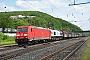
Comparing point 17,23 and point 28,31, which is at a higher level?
point 17,23

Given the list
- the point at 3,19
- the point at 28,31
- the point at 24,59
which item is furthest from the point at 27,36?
the point at 3,19

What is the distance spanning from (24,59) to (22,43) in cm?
1881

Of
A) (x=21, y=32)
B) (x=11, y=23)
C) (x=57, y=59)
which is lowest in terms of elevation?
(x=57, y=59)

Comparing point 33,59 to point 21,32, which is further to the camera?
point 21,32

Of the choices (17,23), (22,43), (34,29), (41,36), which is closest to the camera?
(22,43)

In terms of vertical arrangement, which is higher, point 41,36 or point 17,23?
point 17,23

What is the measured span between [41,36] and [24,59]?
92.1 ft

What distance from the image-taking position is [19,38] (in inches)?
1459

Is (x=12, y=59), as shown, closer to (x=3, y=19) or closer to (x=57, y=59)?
(x=57, y=59)

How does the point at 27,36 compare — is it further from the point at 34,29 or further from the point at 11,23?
the point at 11,23

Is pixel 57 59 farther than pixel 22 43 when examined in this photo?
No

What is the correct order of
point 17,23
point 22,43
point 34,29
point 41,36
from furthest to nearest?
point 17,23
point 41,36
point 34,29
point 22,43

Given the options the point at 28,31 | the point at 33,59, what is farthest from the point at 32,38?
the point at 33,59

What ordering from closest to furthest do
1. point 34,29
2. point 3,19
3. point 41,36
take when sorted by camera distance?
point 34,29 < point 41,36 < point 3,19
